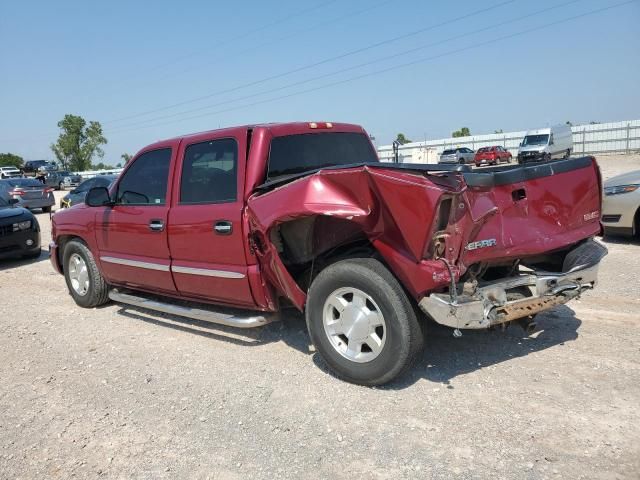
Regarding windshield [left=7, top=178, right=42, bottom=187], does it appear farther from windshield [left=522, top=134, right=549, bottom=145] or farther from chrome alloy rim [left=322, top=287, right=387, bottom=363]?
windshield [left=522, top=134, right=549, bottom=145]

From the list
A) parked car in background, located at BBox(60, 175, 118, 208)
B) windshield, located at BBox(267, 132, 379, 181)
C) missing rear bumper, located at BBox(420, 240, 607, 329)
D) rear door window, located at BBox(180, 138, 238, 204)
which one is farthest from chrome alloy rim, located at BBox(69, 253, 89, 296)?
parked car in background, located at BBox(60, 175, 118, 208)

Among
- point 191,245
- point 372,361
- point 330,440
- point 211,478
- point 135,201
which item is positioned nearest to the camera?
point 211,478

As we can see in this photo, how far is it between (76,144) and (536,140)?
75.0 meters

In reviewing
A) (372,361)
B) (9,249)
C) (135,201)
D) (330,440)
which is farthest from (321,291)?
(9,249)

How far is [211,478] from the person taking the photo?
292 centimetres

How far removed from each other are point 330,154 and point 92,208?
3017 mm

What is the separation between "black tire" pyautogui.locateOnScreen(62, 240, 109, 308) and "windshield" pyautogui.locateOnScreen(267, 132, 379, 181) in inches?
120

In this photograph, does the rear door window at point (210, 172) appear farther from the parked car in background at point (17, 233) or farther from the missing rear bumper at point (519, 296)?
the parked car in background at point (17, 233)

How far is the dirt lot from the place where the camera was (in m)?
2.96

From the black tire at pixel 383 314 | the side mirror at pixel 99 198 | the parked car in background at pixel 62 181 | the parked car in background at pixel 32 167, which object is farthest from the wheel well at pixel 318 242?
the parked car in background at pixel 32 167

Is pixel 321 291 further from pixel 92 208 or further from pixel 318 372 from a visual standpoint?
pixel 92 208

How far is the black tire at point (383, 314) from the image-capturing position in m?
3.48

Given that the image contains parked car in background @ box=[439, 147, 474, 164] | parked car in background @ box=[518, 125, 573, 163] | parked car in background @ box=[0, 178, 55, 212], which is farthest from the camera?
parked car in background @ box=[439, 147, 474, 164]

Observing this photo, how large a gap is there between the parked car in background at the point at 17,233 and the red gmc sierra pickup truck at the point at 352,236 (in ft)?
19.3
